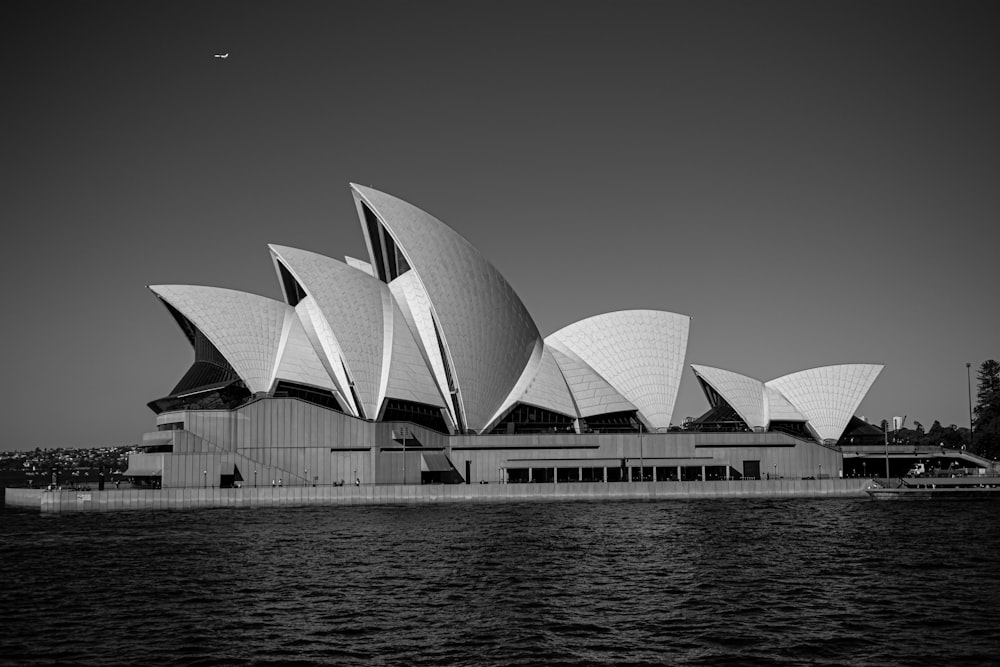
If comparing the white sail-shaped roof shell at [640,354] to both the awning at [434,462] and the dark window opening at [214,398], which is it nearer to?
the awning at [434,462]

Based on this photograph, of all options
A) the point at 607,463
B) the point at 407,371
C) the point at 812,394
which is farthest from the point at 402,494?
the point at 812,394

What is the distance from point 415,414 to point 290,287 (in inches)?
526

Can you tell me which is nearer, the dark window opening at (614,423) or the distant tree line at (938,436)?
the dark window opening at (614,423)

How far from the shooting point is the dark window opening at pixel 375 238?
223ft

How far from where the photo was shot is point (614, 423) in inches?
3098

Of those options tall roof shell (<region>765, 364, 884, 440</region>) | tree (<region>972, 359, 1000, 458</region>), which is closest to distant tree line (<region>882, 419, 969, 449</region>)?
tree (<region>972, 359, 1000, 458</region>)

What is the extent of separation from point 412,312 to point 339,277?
589 centimetres

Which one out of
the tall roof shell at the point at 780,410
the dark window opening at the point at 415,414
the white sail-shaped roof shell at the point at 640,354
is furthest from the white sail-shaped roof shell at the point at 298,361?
the tall roof shell at the point at 780,410

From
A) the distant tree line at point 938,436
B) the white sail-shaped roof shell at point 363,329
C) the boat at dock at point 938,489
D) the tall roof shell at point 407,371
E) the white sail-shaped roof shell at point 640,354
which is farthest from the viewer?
the distant tree line at point 938,436

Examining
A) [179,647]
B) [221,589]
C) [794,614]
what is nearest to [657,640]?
[794,614]

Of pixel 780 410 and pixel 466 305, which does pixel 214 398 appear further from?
pixel 780 410

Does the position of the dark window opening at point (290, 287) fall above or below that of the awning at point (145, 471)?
above

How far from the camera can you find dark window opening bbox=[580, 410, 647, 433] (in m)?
77.4

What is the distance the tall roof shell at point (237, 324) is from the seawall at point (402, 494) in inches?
342
